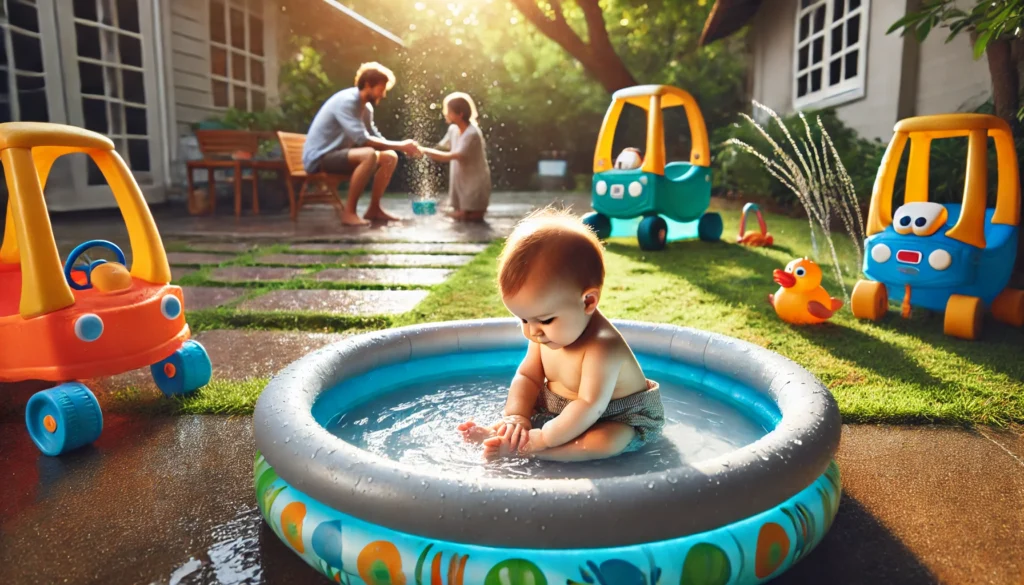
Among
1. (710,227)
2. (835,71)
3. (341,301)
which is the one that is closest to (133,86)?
(341,301)

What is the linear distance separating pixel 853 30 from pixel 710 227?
4.18m

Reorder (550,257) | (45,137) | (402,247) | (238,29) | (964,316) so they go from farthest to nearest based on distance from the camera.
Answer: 1. (238,29)
2. (402,247)
3. (964,316)
4. (45,137)
5. (550,257)

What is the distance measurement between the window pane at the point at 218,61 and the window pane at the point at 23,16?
2.84 metres

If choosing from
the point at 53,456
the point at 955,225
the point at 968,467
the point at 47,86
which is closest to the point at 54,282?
the point at 53,456

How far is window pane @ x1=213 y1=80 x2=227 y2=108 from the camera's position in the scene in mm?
10297

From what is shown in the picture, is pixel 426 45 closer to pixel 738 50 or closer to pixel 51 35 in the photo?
pixel 738 50

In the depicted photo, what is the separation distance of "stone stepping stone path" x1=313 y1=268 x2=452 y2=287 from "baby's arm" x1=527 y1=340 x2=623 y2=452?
2715 millimetres

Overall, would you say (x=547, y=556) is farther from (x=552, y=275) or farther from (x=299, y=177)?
(x=299, y=177)

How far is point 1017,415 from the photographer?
227 cm

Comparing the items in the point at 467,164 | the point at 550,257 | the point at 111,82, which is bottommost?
the point at 550,257

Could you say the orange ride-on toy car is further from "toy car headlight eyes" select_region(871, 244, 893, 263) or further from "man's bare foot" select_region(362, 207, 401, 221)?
"man's bare foot" select_region(362, 207, 401, 221)

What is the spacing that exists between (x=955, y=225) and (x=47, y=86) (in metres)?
8.14

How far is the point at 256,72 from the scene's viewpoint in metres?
11.3

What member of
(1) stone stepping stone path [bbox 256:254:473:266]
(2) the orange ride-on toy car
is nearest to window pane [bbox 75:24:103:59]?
(1) stone stepping stone path [bbox 256:254:473:266]
